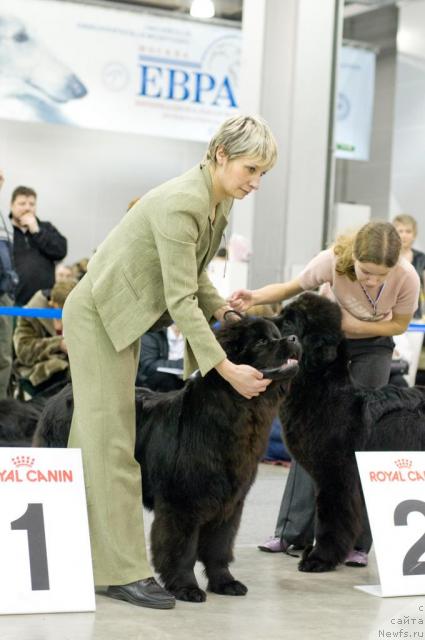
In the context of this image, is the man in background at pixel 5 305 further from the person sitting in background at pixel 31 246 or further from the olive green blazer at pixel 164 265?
the olive green blazer at pixel 164 265

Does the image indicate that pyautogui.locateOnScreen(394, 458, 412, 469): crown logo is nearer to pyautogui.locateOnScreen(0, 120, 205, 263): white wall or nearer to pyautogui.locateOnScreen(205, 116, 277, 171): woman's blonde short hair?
pyautogui.locateOnScreen(205, 116, 277, 171): woman's blonde short hair

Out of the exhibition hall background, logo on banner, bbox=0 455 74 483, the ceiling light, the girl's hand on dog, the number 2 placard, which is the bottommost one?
the number 2 placard

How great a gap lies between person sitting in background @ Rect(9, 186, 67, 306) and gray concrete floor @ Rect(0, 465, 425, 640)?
4.14m

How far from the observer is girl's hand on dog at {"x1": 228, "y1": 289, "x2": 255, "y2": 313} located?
3.59 m

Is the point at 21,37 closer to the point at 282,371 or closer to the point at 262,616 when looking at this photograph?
the point at 282,371

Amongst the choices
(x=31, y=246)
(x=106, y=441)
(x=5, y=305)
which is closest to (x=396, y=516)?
(x=106, y=441)

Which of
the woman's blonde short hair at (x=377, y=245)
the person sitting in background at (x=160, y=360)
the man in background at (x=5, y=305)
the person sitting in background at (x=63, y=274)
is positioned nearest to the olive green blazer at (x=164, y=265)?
the woman's blonde short hair at (x=377, y=245)

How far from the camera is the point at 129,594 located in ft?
10.5

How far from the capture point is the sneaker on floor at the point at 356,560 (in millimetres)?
4074

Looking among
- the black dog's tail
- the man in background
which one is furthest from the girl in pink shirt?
the man in background

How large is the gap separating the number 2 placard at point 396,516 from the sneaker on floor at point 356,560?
16.5 inches

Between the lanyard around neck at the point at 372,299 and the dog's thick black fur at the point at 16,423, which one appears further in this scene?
the dog's thick black fur at the point at 16,423

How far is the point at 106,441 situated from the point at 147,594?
0.51 metres

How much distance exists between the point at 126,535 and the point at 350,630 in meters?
0.78
